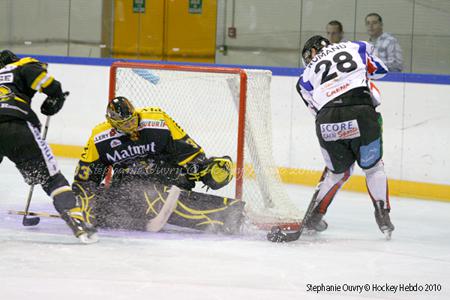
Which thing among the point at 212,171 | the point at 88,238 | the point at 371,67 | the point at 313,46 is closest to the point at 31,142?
the point at 88,238

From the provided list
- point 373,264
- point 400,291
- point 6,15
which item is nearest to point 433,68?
point 373,264

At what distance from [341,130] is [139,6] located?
4.11 meters

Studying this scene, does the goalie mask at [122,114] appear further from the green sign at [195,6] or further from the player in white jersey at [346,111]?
the green sign at [195,6]

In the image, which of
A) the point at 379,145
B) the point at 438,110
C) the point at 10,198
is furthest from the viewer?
the point at 438,110

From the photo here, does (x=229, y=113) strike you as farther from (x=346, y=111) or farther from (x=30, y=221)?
(x=30, y=221)

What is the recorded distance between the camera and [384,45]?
7.03 metres

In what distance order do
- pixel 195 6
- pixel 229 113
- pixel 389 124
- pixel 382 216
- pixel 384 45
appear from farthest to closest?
pixel 195 6, pixel 384 45, pixel 389 124, pixel 229 113, pixel 382 216

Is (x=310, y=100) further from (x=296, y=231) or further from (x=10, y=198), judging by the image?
(x=10, y=198)

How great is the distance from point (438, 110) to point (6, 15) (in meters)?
4.48

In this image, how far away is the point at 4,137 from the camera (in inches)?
179

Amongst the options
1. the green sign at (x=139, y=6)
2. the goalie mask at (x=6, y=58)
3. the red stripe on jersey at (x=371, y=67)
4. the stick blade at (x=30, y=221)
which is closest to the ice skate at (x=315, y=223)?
the red stripe on jersey at (x=371, y=67)

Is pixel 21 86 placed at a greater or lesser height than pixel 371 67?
lesser

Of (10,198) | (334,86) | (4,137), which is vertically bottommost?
(10,198)

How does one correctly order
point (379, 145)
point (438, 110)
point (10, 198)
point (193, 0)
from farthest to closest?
1. point (193, 0)
2. point (438, 110)
3. point (10, 198)
4. point (379, 145)
